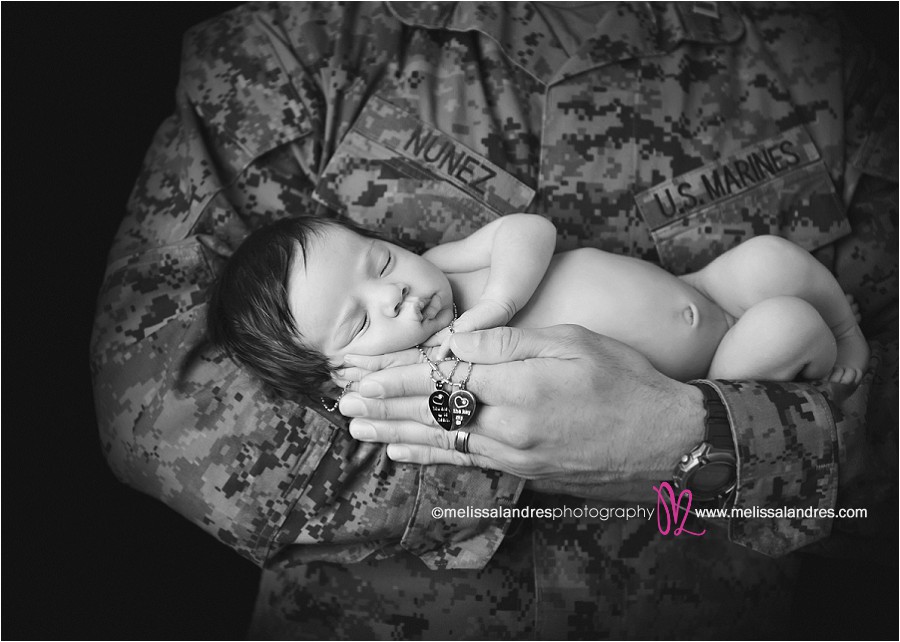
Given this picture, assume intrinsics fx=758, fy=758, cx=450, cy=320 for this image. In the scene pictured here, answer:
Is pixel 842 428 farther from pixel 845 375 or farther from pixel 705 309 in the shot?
pixel 705 309

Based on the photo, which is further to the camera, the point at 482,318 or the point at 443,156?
the point at 443,156

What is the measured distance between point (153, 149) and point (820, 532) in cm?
166

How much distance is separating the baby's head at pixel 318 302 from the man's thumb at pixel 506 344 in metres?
0.10

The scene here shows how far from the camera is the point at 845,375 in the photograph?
1.52m

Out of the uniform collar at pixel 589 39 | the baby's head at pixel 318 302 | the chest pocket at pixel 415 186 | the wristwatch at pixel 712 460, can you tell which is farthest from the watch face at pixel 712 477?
the uniform collar at pixel 589 39

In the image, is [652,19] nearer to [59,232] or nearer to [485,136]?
[485,136]

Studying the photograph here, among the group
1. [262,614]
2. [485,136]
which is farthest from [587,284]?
[262,614]

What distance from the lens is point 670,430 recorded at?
1379mm

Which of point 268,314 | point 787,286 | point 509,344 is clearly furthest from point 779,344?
point 268,314

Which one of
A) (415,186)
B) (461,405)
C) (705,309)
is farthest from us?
(415,186)

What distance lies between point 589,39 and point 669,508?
106 centimetres

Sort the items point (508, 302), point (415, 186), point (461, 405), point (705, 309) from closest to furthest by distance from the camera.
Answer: point (461, 405)
point (508, 302)
point (705, 309)
point (415, 186)

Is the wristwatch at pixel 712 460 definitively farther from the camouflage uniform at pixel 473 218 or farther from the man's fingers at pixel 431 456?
the man's fingers at pixel 431 456

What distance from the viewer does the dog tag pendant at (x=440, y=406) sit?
4.39ft
